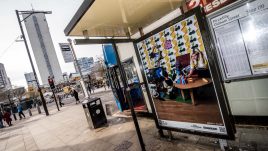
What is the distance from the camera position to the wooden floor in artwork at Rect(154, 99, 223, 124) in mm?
3803

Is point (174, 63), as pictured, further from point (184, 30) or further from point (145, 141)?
point (145, 141)

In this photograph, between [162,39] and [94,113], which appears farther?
[94,113]

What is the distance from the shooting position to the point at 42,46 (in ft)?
485

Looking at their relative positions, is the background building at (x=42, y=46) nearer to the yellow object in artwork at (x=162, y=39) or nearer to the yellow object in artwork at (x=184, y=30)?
the yellow object in artwork at (x=162, y=39)

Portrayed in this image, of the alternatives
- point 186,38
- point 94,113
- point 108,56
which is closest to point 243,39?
point 186,38

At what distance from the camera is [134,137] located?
18.8ft

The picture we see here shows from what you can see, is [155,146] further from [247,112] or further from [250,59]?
[250,59]

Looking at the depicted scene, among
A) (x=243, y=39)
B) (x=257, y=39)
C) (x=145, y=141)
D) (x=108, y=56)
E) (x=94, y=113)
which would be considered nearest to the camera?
(x=257, y=39)

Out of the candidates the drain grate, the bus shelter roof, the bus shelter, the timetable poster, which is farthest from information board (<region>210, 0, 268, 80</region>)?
the drain grate

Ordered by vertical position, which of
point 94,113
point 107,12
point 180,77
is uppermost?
point 107,12

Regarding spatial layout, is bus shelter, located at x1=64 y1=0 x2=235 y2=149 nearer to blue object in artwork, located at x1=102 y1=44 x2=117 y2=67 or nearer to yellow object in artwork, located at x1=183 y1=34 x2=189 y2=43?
yellow object in artwork, located at x1=183 y1=34 x2=189 y2=43

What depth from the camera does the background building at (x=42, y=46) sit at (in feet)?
472

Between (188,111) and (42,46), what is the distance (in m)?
165

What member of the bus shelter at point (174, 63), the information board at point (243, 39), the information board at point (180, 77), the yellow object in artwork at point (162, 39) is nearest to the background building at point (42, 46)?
the bus shelter at point (174, 63)
